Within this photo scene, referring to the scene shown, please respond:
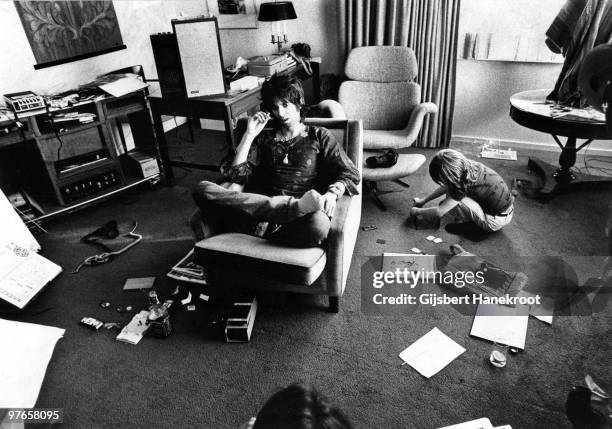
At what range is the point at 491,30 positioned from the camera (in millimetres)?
3414

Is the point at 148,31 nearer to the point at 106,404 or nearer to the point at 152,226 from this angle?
the point at 152,226

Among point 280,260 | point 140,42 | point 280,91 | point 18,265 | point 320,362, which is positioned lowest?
point 320,362

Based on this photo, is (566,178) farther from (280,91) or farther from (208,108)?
(208,108)

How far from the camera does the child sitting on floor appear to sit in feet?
7.76

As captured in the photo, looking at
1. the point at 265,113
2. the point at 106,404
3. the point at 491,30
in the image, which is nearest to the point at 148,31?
the point at 265,113

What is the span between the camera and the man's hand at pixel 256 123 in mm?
2252

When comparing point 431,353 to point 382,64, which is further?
point 382,64

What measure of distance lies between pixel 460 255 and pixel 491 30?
214 cm

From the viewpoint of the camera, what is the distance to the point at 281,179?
2.25 metres

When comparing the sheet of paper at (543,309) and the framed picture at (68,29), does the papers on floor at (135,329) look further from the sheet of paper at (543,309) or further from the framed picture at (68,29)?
the framed picture at (68,29)

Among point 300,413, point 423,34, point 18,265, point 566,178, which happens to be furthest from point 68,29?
point 566,178

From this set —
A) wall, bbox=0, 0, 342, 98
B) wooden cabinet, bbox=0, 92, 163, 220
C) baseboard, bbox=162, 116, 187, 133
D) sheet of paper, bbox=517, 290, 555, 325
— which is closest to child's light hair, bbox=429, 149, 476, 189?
sheet of paper, bbox=517, 290, 555, 325

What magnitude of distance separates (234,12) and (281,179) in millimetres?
2612

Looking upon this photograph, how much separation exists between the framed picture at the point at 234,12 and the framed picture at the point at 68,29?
102 cm
